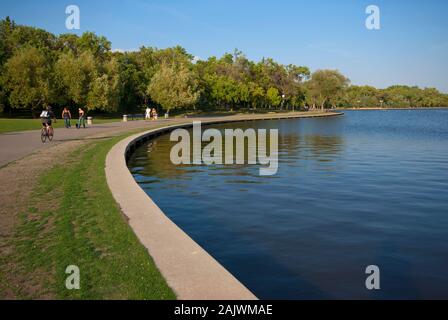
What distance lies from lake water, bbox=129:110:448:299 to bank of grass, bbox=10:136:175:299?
6.34 ft

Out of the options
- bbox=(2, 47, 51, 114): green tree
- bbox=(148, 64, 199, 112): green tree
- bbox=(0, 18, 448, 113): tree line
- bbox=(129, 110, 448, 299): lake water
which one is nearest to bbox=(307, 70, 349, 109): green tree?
bbox=(0, 18, 448, 113): tree line

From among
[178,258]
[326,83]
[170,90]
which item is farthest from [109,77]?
[326,83]

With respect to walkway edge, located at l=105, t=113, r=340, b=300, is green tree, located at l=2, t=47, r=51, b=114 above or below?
above

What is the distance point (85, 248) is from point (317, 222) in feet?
19.5

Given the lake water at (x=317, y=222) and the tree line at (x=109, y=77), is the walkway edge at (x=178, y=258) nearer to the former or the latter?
the lake water at (x=317, y=222)

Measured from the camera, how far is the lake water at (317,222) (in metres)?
7.27

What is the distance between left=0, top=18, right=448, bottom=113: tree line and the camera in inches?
2211

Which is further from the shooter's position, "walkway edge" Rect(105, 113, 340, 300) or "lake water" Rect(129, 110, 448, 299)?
"lake water" Rect(129, 110, 448, 299)

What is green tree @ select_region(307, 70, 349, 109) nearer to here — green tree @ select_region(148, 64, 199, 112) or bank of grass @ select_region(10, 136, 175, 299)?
green tree @ select_region(148, 64, 199, 112)

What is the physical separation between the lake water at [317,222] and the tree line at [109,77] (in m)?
42.2

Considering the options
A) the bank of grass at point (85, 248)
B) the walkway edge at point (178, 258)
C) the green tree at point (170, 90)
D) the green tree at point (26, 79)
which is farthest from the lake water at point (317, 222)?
the green tree at point (170, 90)
